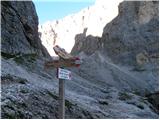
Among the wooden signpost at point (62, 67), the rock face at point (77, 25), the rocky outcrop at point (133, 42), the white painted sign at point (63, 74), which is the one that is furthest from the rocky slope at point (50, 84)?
the rock face at point (77, 25)

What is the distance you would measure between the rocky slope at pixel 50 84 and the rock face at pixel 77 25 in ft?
21.2

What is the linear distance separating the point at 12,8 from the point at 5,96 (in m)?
35.5

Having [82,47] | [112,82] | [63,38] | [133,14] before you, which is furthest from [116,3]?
[63,38]

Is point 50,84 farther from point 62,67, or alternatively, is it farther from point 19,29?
point 62,67

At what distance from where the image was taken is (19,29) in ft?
189

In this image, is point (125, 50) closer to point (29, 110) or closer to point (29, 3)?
point (29, 3)

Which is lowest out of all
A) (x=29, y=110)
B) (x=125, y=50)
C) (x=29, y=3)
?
(x=29, y=110)

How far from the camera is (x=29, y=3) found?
6656cm

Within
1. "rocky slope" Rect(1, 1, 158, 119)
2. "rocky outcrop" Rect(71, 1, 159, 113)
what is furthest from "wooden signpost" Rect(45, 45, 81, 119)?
"rocky outcrop" Rect(71, 1, 159, 113)

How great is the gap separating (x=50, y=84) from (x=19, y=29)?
56.0ft

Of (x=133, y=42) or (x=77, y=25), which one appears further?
(x=77, y=25)

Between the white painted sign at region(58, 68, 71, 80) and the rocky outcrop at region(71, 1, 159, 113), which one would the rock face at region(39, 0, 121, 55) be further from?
the white painted sign at region(58, 68, 71, 80)

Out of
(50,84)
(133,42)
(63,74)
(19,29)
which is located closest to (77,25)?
(133,42)

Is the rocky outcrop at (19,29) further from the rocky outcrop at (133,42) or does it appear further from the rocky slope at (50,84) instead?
the rocky outcrop at (133,42)
